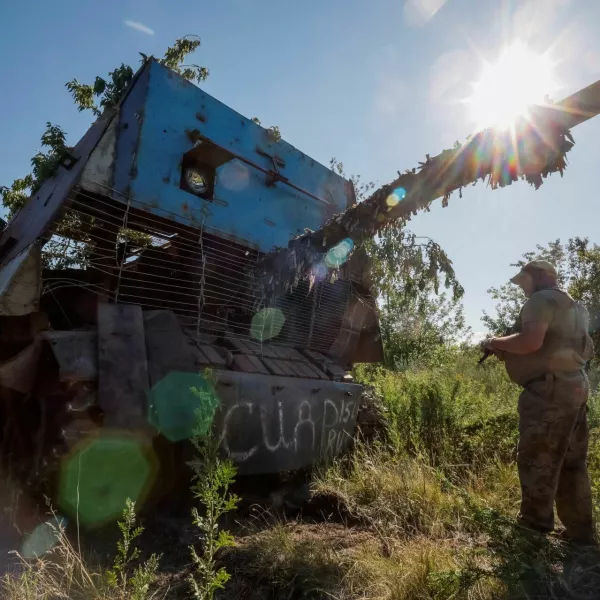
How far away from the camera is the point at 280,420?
5297mm

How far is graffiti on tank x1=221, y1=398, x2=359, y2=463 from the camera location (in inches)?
190

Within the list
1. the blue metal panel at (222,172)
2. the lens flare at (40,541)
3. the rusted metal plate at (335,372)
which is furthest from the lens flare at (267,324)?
the lens flare at (40,541)

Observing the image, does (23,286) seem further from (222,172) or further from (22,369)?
(222,172)

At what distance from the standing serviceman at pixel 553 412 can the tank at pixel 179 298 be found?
89.3 inches

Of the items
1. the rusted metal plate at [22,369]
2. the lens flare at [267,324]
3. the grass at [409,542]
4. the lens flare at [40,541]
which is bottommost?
the lens flare at [40,541]

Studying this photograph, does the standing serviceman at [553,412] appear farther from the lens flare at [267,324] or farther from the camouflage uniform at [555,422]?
the lens flare at [267,324]

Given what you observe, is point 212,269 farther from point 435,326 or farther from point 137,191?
point 435,326

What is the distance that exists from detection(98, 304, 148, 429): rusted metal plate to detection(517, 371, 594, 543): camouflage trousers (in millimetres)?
3037

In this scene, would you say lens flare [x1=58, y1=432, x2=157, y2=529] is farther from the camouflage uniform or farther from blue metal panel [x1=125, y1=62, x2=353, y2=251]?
the camouflage uniform

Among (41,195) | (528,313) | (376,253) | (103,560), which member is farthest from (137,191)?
(528,313)

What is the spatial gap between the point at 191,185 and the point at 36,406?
3.29 metres

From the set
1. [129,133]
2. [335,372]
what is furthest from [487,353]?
[129,133]

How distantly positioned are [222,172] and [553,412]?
5201 mm

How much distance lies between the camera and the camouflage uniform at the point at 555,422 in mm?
3185
